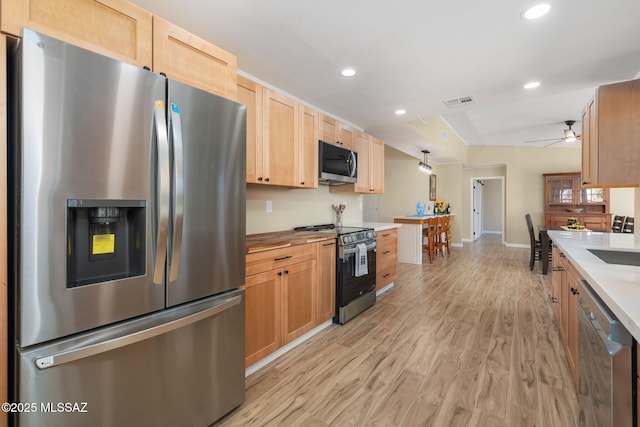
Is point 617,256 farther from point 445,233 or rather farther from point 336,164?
point 445,233

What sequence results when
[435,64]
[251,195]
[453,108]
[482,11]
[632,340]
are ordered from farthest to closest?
[453,108] → [251,195] → [435,64] → [482,11] → [632,340]

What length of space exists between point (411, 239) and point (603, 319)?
4.89 metres

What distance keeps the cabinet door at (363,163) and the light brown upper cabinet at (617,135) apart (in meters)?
2.32

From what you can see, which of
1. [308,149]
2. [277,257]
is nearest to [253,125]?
[308,149]

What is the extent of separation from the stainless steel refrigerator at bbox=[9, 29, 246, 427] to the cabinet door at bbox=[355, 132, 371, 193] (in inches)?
96.8

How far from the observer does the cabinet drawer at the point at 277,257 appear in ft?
6.84

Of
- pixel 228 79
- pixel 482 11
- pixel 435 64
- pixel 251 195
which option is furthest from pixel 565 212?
pixel 228 79

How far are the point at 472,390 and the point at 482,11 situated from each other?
8.02 feet

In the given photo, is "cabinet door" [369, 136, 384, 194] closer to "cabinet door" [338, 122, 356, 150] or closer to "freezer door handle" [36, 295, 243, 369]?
"cabinet door" [338, 122, 356, 150]

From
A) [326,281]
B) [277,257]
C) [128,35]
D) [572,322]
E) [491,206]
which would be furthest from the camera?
[491,206]

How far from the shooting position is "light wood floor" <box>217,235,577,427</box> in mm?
1744

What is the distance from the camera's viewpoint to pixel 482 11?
5.95 feet

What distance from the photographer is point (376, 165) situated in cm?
434

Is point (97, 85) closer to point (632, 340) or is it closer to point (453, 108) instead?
point (632, 340)
